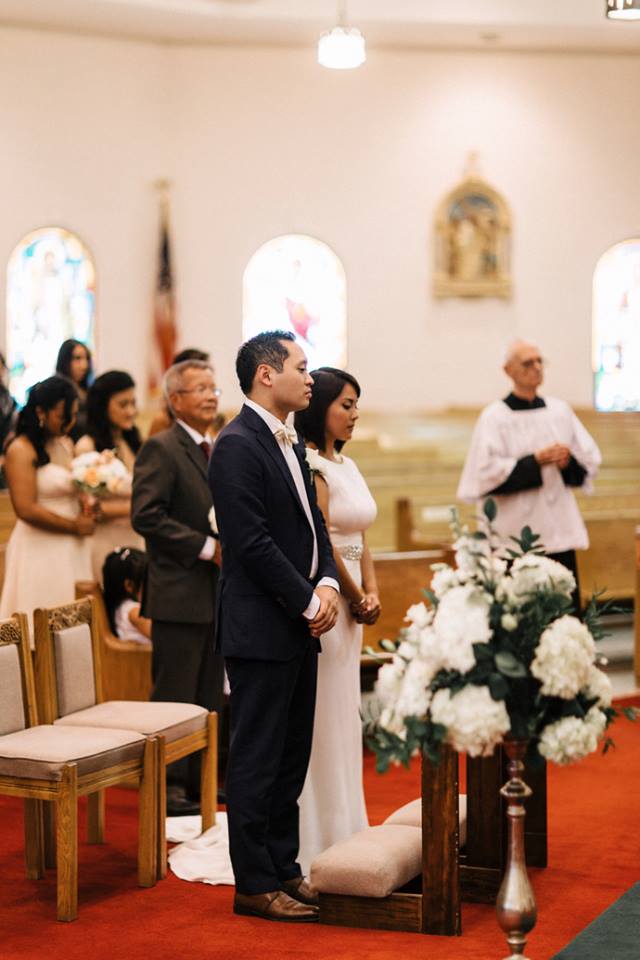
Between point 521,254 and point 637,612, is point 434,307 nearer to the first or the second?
point 521,254

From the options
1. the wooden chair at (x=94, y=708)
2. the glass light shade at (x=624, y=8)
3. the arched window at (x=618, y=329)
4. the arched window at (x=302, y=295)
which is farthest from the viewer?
the arched window at (x=618, y=329)

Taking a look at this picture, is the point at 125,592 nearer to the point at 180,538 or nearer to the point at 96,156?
the point at 180,538

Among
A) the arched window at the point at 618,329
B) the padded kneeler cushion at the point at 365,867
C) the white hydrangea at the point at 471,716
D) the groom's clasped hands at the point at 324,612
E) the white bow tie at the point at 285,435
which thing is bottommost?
the padded kneeler cushion at the point at 365,867

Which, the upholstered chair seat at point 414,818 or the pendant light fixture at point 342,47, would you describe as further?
the pendant light fixture at point 342,47

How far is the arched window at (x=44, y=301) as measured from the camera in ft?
49.3

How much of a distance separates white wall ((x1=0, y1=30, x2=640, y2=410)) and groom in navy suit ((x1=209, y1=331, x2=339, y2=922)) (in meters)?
11.0

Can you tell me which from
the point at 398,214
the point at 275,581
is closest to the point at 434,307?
the point at 398,214

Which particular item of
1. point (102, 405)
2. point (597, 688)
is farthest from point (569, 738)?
point (102, 405)

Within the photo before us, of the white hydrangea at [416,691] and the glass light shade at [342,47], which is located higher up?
the glass light shade at [342,47]

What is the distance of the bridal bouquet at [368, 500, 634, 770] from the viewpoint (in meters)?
2.97

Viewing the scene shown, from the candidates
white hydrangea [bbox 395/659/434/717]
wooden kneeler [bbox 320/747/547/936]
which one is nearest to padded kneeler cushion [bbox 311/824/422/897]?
wooden kneeler [bbox 320/747/547/936]

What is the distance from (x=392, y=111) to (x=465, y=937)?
13.2 m

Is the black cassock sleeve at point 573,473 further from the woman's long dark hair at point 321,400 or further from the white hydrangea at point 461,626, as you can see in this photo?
the white hydrangea at point 461,626

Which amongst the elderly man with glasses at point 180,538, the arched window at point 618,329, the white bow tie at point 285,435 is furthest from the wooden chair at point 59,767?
the arched window at point 618,329
